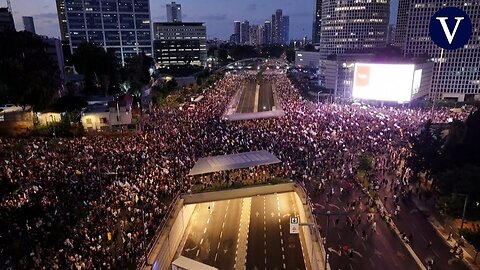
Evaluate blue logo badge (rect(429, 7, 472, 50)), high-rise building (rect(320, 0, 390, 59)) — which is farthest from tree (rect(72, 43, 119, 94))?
high-rise building (rect(320, 0, 390, 59))

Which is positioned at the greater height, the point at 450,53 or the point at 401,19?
the point at 401,19

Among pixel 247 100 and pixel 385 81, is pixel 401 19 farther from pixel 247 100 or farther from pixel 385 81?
pixel 385 81

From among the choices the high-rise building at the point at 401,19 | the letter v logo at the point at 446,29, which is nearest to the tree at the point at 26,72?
the letter v logo at the point at 446,29

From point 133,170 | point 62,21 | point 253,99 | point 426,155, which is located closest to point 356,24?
point 253,99

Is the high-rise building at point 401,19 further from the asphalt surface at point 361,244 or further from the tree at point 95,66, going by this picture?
the asphalt surface at point 361,244

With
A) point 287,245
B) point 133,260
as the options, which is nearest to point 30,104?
point 133,260

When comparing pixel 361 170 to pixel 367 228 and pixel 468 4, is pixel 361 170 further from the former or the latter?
pixel 468 4
